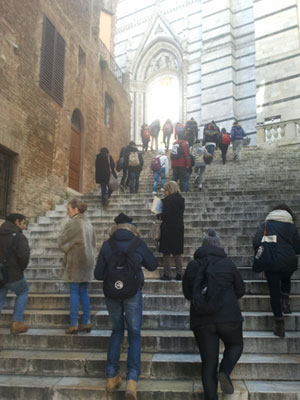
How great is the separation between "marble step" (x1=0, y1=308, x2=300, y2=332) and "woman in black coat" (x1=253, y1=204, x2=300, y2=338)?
254 mm

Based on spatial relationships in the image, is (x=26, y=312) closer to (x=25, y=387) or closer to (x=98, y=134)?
(x=25, y=387)

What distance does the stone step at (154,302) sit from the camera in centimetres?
533

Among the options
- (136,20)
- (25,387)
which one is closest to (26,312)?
(25,387)

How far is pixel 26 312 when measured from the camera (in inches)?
216

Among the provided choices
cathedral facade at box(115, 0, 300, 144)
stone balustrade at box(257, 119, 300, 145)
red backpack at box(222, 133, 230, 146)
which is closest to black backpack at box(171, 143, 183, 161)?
red backpack at box(222, 133, 230, 146)

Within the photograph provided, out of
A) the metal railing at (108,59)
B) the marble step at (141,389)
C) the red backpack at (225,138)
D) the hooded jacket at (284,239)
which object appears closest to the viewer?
the marble step at (141,389)

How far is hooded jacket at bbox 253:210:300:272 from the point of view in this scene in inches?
177

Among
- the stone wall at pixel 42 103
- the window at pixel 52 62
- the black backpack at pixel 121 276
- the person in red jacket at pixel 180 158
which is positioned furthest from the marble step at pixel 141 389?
the window at pixel 52 62

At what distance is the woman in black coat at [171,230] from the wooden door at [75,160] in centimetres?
797

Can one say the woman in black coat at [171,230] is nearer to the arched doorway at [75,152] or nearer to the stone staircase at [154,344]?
the stone staircase at [154,344]

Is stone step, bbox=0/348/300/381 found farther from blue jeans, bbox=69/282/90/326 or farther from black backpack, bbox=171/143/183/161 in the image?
black backpack, bbox=171/143/183/161

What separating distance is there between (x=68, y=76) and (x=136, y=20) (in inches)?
760

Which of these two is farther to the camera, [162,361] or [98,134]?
[98,134]

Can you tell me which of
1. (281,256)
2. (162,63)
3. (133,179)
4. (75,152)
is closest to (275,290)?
(281,256)
